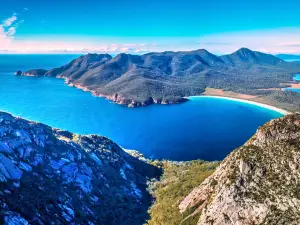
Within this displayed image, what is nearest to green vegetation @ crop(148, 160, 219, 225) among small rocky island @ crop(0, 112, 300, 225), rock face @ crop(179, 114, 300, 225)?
small rocky island @ crop(0, 112, 300, 225)

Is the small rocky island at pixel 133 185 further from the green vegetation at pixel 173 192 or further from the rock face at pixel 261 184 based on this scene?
the green vegetation at pixel 173 192

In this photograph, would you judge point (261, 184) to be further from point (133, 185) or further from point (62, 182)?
point (62, 182)

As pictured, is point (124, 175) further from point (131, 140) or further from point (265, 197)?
point (131, 140)

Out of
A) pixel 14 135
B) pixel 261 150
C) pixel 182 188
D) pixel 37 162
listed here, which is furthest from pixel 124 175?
pixel 261 150

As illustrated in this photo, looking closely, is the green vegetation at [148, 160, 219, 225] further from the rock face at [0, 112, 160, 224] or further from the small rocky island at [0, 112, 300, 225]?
the rock face at [0, 112, 160, 224]

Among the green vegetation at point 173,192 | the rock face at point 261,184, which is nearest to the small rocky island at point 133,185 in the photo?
the rock face at point 261,184

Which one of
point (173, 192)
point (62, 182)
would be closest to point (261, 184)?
point (173, 192)

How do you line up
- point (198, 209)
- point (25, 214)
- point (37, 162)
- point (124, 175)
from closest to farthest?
1. point (25, 214)
2. point (198, 209)
3. point (37, 162)
4. point (124, 175)
